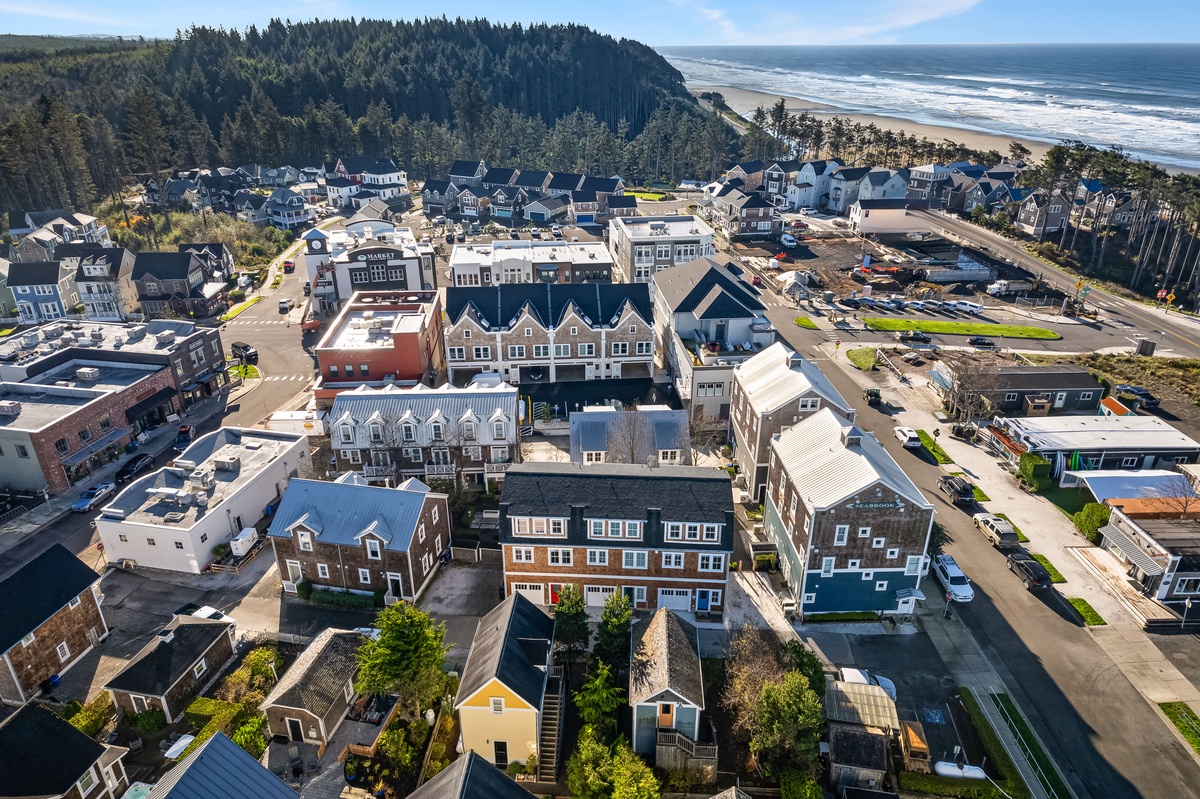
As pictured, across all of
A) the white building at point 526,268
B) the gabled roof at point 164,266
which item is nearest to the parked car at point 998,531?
the white building at point 526,268

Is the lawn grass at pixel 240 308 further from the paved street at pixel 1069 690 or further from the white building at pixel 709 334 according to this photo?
the paved street at pixel 1069 690

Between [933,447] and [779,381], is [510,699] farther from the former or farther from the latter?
[933,447]

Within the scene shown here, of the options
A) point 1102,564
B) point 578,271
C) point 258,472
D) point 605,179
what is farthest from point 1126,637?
point 605,179

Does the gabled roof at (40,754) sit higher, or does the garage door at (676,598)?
the gabled roof at (40,754)

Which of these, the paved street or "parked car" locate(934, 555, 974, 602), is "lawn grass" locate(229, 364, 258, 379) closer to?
"parked car" locate(934, 555, 974, 602)

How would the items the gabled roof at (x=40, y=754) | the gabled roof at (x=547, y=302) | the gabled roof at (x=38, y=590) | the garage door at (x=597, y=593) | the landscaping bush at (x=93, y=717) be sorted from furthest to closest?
the gabled roof at (x=547, y=302)
the garage door at (x=597, y=593)
the gabled roof at (x=38, y=590)
the landscaping bush at (x=93, y=717)
the gabled roof at (x=40, y=754)

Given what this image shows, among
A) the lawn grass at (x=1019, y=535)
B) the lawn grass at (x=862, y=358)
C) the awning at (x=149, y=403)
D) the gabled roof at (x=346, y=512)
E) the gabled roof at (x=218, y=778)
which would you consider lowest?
the lawn grass at (x=1019, y=535)
